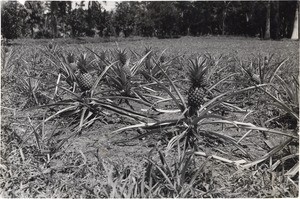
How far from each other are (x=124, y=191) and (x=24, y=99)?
182cm

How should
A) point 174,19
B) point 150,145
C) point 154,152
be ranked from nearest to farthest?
point 154,152
point 150,145
point 174,19

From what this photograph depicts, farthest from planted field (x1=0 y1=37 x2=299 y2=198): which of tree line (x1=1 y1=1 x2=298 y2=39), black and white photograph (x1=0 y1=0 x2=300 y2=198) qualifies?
tree line (x1=1 y1=1 x2=298 y2=39)

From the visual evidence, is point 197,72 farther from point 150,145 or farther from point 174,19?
point 174,19

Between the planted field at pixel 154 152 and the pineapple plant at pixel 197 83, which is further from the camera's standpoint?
the pineapple plant at pixel 197 83

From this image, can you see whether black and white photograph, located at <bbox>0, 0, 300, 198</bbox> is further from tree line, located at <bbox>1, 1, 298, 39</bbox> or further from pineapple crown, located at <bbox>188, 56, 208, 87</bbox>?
tree line, located at <bbox>1, 1, 298, 39</bbox>

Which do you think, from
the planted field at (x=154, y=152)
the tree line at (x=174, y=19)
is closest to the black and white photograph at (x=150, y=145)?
the planted field at (x=154, y=152)

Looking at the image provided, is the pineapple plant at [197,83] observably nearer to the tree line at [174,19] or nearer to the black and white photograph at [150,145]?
the black and white photograph at [150,145]

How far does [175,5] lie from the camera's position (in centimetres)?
2455

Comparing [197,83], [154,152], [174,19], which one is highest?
[174,19]

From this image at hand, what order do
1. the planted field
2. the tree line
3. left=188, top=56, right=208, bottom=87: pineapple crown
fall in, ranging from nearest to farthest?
the planted field → left=188, top=56, right=208, bottom=87: pineapple crown → the tree line

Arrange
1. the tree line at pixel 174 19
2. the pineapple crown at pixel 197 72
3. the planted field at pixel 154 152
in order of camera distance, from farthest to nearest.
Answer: the tree line at pixel 174 19
the pineapple crown at pixel 197 72
the planted field at pixel 154 152

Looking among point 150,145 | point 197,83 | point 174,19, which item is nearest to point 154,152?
point 150,145

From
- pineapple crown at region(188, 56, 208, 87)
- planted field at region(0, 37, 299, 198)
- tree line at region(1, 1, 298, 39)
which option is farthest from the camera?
tree line at region(1, 1, 298, 39)

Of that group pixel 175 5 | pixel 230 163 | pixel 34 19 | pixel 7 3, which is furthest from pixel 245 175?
pixel 34 19
